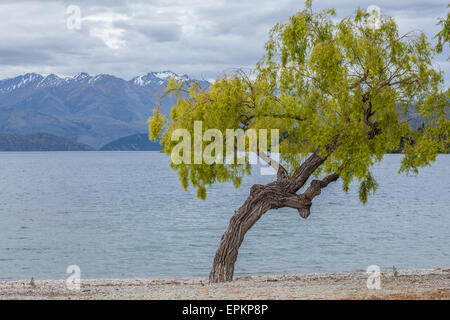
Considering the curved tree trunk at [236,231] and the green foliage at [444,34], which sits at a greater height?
the green foliage at [444,34]

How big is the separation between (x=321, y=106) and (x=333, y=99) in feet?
1.74

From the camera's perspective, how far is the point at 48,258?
36281mm

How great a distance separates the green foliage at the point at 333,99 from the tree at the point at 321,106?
0.03 metres

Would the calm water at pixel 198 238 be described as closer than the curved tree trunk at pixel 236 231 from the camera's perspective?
No

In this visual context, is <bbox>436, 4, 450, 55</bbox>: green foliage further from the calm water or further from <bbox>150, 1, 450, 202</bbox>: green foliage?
the calm water

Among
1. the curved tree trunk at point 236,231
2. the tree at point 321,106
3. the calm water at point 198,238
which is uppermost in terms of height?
the tree at point 321,106

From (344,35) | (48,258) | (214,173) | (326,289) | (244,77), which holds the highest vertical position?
(344,35)

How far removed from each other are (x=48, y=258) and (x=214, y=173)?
20981 mm

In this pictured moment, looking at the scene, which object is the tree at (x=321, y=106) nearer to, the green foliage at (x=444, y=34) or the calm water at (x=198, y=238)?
the green foliage at (x=444, y=34)

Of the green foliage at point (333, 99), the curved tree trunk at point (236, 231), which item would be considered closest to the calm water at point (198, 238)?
the curved tree trunk at point (236, 231)

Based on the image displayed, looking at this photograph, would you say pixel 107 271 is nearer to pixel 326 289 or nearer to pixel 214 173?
pixel 214 173

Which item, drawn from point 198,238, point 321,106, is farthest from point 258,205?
point 198,238

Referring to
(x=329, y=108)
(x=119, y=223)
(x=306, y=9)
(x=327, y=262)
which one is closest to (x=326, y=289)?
(x=329, y=108)

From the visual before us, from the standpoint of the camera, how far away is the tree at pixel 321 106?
1761cm
